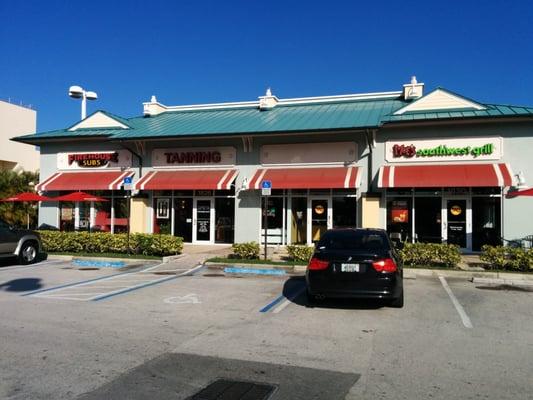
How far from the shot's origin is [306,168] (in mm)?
20266

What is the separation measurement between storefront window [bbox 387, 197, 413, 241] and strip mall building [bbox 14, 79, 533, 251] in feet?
0.13

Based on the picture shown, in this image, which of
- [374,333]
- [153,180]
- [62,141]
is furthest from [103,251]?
[374,333]

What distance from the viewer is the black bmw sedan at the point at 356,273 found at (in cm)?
872

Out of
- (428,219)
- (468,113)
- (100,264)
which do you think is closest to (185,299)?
(100,264)

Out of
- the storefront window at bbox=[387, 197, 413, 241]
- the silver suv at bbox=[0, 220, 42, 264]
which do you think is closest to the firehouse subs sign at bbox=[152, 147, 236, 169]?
the storefront window at bbox=[387, 197, 413, 241]

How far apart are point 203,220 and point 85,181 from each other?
5.81m

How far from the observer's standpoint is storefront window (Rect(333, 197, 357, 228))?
1998 cm

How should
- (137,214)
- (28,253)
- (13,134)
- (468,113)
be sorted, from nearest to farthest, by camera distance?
(28,253)
(468,113)
(137,214)
(13,134)

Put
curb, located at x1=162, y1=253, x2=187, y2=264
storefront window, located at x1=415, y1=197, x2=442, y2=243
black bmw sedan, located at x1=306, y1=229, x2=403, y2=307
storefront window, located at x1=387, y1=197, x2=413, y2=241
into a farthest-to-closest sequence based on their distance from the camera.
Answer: storefront window, located at x1=387, y1=197, x2=413, y2=241 → storefront window, located at x1=415, y1=197, x2=442, y2=243 → curb, located at x1=162, y1=253, x2=187, y2=264 → black bmw sedan, located at x1=306, y1=229, x2=403, y2=307

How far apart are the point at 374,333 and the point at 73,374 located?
424 cm

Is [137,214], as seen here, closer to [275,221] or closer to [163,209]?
[163,209]

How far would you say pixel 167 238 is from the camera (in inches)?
689

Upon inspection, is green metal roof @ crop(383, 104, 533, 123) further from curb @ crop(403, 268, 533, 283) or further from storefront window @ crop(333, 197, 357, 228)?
curb @ crop(403, 268, 533, 283)

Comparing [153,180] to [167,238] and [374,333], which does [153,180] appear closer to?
[167,238]
